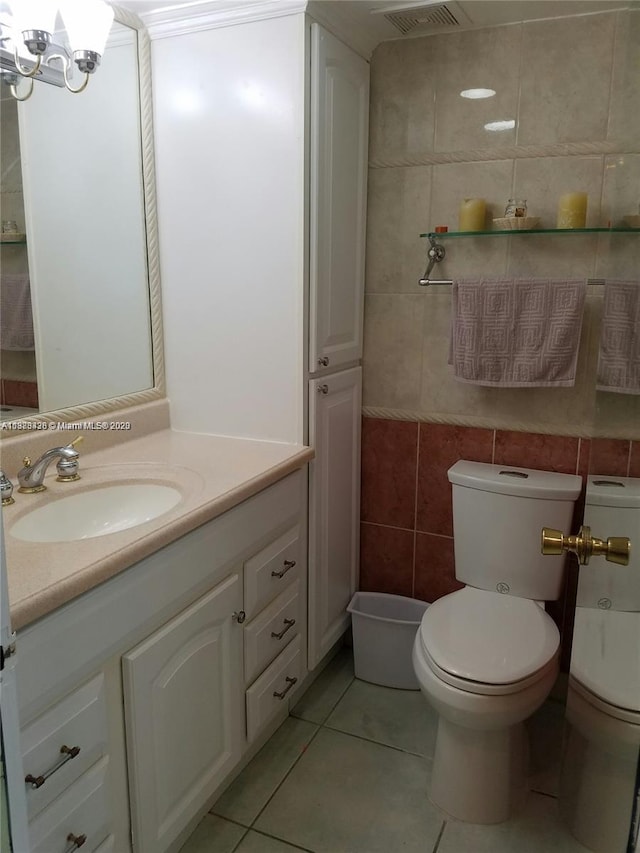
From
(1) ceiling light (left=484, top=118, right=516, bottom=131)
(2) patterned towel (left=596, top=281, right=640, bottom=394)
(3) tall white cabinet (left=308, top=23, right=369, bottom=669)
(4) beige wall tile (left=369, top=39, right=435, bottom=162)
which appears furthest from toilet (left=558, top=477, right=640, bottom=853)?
(4) beige wall tile (left=369, top=39, right=435, bottom=162)

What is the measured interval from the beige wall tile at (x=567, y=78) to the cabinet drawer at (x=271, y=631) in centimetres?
151

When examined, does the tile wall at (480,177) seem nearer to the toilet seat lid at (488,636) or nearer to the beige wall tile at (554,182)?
the beige wall tile at (554,182)

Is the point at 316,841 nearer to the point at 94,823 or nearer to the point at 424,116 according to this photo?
the point at 94,823

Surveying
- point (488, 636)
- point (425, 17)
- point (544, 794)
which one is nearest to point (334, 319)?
point (425, 17)

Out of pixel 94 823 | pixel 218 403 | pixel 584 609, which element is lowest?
pixel 94 823

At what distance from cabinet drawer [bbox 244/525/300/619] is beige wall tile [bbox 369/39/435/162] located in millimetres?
1236

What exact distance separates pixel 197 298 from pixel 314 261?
0.38 metres

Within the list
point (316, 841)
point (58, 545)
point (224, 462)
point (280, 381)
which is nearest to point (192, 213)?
point (280, 381)

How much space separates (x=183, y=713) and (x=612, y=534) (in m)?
0.99

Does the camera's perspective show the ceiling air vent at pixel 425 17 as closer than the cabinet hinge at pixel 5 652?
No

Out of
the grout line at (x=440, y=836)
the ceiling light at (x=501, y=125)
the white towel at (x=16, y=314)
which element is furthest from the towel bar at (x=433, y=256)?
the grout line at (x=440, y=836)

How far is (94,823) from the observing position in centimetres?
123

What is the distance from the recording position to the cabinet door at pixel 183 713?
1.33 m

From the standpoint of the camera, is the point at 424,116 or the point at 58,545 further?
the point at 424,116
